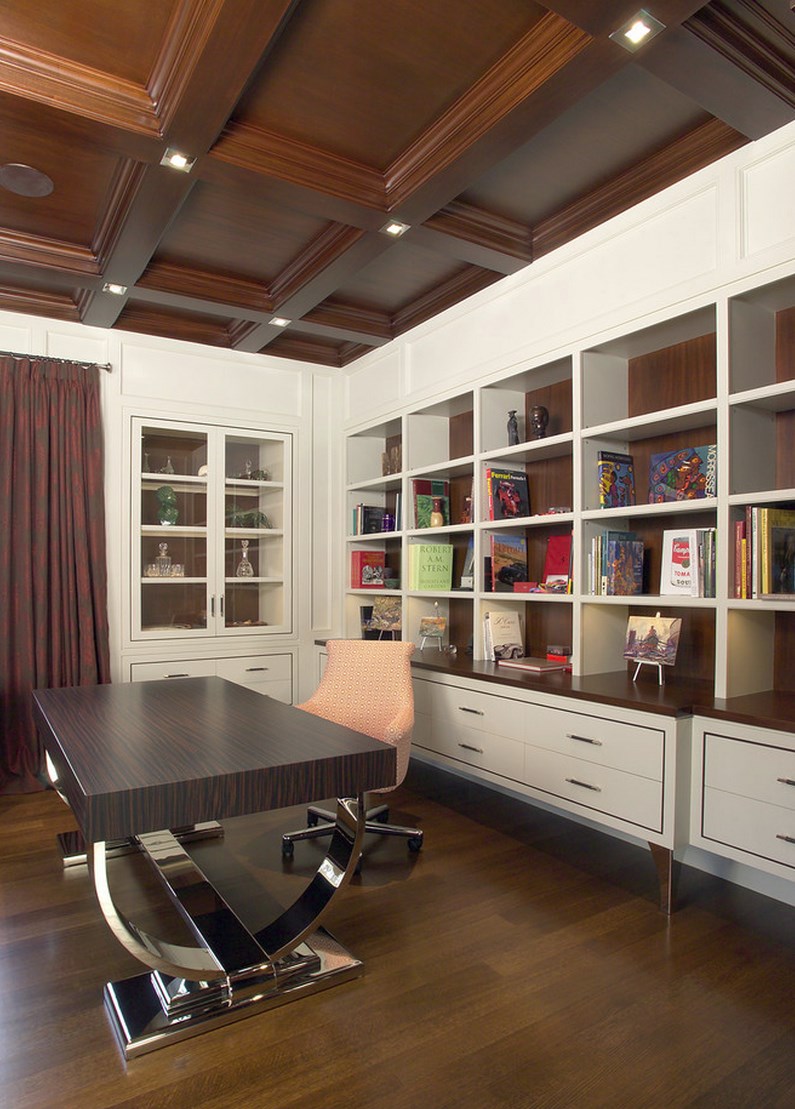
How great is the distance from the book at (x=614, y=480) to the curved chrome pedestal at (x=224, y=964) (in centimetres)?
178

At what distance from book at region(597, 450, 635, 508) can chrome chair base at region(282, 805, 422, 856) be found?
164cm

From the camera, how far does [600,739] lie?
2.68 metres

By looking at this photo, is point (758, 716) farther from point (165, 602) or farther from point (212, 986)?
point (165, 602)

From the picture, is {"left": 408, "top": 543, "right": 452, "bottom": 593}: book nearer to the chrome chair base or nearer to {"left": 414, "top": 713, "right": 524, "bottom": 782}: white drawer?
{"left": 414, "top": 713, "right": 524, "bottom": 782}: white drawer

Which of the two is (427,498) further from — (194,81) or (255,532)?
(194,81)

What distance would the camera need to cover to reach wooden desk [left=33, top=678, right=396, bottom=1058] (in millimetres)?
1681

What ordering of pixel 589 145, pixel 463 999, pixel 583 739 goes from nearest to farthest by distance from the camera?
pixel 463 999
pixel 589 145
pixel 583 739

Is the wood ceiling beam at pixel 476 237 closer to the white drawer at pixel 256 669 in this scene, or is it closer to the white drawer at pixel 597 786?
the white drawer at pixel 597 786

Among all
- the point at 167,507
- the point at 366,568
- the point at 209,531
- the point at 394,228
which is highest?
the point at 394,228

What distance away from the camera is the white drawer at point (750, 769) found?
216 centimetres

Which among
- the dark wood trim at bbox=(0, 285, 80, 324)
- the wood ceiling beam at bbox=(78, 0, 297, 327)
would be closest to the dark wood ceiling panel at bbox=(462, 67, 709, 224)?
the wood ceiling beam at bbox=(78, 0, 297, 327)

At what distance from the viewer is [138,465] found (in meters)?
4.46

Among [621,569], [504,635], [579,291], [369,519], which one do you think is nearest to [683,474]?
[621,569]

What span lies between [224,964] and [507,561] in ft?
7.68
